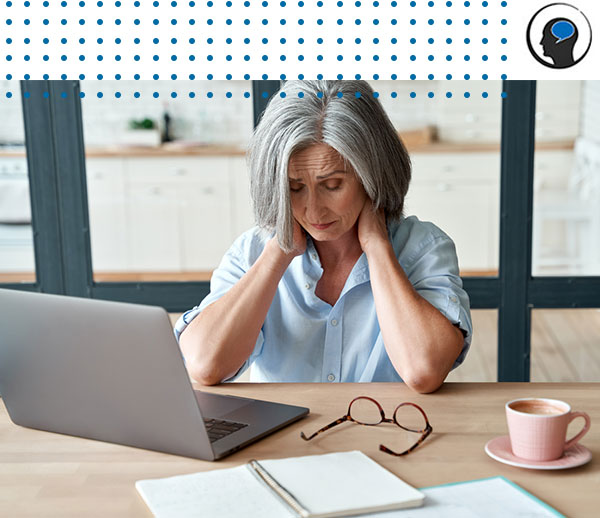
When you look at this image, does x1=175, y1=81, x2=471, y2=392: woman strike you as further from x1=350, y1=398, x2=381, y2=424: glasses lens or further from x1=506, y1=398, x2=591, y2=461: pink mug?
x1=506, y1=398, x2=591, y2=461: pink mug

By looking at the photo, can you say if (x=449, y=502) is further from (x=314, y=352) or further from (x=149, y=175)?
(x=149, y=175)

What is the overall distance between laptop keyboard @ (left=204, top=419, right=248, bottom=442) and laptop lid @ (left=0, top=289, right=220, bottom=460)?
0.24 feet

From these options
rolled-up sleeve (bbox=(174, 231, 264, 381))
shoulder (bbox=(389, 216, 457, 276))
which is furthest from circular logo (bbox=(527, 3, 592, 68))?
rolled-up sleeve (bbox=(174, 231, 264, 381))

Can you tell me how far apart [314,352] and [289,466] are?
63 centimetres

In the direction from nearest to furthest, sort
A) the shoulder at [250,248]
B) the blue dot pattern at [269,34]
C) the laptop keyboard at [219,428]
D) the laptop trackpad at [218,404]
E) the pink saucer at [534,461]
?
the pink saucer at [534,461] < the laptop keyboard at [219,428] < the laptop trackpad at [218,404] < the shoulder at [250,248] < the blue dot pattern at [269,34]

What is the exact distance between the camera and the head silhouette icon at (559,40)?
2488mm

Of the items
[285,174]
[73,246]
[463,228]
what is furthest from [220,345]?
[463,228]

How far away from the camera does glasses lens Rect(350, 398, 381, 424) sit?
49.0 inches

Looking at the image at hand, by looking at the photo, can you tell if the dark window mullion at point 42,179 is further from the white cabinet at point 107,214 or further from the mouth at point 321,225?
the mouth at point 321,225

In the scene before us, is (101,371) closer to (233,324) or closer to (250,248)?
(233,324)

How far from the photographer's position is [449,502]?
0.95m

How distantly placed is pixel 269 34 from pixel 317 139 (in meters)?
1.07

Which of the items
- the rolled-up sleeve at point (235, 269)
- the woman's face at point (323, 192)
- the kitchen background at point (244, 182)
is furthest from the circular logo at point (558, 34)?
the rolled-up sleeve at point (235, 269)

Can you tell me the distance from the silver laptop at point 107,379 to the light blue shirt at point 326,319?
41 cm
